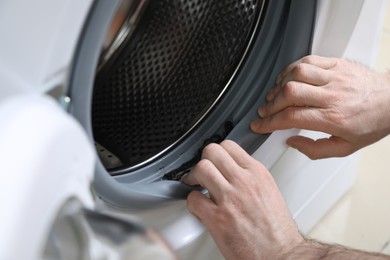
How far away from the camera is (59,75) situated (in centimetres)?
40

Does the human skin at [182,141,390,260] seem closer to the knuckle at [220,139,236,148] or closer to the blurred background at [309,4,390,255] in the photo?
the knuckle at [220,139,236,148]

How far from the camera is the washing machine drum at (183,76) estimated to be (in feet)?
2.33

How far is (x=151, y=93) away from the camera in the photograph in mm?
785

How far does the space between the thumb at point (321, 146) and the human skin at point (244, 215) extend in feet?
0.34

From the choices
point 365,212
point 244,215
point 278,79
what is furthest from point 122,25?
point 365,212

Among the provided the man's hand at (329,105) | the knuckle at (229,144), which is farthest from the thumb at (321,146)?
the knuckle at (229,144)

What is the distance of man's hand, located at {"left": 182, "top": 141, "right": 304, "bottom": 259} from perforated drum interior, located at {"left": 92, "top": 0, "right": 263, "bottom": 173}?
4.5 inches

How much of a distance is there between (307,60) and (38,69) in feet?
1.28

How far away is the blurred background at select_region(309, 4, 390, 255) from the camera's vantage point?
3.48ft

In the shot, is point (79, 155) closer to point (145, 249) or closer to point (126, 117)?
point (145, 249)

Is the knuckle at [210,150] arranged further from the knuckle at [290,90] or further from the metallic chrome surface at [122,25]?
the metallic chrome surface at [122,25]

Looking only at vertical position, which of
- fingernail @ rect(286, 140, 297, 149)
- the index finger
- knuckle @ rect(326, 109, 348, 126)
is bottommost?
fingernail @ rect(286, 140, 297, 149)

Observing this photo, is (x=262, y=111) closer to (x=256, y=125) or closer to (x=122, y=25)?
(x=256, y=125)

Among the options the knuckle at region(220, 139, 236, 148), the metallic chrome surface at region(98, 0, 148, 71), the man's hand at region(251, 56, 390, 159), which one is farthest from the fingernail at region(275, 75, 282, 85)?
the metallic chrome surface at region(98, 0, 148, 71)
